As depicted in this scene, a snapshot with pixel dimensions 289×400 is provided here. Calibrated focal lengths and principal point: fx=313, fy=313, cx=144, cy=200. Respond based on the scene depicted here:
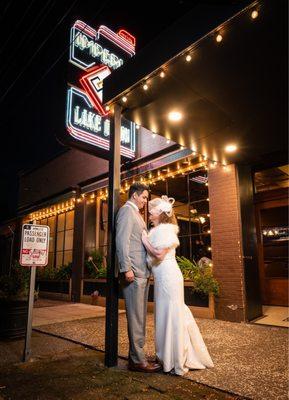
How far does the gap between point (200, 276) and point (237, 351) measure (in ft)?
9.23

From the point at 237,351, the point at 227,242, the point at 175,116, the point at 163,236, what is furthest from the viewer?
the point at 227,242

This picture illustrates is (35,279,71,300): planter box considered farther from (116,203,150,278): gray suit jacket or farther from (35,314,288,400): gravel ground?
(116,203,150,278): gray suit jacket

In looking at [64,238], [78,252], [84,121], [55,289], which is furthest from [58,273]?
[84,121]

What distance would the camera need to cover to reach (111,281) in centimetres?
424

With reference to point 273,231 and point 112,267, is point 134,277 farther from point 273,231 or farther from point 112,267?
point 273,231

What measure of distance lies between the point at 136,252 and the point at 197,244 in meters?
4.77

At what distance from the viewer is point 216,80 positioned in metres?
4.48

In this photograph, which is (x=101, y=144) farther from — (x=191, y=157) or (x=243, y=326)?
(x=243, y=326)

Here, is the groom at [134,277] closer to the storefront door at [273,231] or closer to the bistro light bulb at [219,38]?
the bistro light bulb at [219,38]

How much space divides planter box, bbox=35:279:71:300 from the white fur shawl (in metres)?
8.74

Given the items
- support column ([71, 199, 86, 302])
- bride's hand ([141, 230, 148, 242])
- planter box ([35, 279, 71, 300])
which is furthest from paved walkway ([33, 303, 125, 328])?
bride's hand ([141, 230, 148, 242])

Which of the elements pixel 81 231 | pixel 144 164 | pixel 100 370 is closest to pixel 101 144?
pixel 144 164

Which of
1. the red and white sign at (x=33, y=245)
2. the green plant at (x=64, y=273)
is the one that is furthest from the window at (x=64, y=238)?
the red and white sign at (x=33, y=245)

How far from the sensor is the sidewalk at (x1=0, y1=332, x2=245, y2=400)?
3.11m
